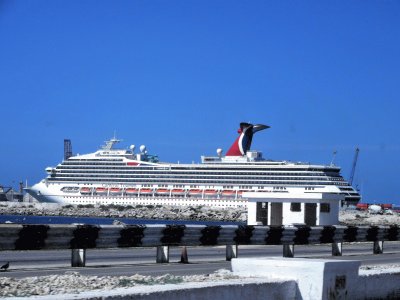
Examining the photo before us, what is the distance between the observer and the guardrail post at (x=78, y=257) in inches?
520

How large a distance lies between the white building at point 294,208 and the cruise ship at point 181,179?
275 feet

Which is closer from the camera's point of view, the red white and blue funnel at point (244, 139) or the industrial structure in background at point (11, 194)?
the red white and blue funnel at point (244, 139)

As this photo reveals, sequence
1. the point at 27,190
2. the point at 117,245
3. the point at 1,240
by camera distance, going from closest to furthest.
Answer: the point at 1,240
the point at 117,245
the point at 27,190

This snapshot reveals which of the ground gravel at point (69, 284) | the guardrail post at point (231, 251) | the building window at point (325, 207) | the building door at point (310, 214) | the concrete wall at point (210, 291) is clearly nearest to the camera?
the concrete wall at point (210, 291)

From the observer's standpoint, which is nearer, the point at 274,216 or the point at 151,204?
the point at 274,216

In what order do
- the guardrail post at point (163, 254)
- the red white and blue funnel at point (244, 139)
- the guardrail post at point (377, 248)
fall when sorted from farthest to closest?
the red white and blue funnel at point (244, 139) < the guardrail post at point (377, 248) < the guardrail post at point (163, 254)

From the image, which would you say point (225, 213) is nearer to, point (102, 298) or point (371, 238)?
point (371, 238)

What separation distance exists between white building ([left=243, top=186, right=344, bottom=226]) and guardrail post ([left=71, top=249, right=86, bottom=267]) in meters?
16.5

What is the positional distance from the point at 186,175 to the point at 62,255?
10829 centimetres

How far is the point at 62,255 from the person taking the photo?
15906mm

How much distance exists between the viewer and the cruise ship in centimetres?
12006

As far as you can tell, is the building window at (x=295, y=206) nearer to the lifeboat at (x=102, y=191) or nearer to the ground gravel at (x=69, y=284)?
the ground gravel at (x=69, y=284)

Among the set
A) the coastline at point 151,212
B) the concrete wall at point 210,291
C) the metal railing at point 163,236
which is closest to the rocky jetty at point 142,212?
the coastline at point 151,212

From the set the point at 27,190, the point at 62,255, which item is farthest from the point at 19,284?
the point at 27,190
